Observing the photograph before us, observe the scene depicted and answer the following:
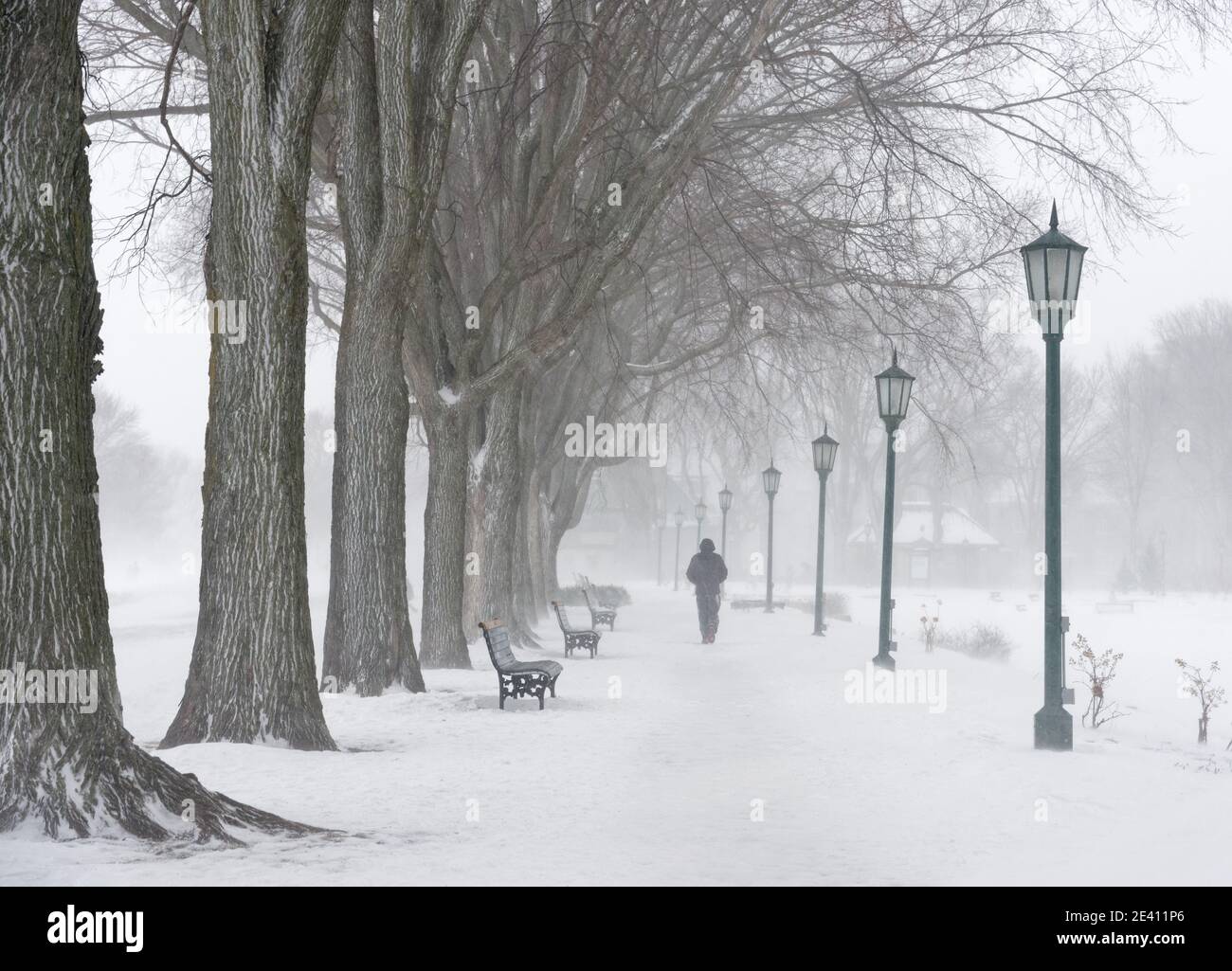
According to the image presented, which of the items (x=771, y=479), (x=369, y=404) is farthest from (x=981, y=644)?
(x=369, y=404)

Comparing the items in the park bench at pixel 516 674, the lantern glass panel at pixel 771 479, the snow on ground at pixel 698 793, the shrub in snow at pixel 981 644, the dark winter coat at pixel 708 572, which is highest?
the lantern glass panel at pixel 771 479

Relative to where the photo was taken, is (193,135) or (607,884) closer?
(607,884)

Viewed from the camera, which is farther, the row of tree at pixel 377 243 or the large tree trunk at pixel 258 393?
the large tree trunk at pixel 258 393

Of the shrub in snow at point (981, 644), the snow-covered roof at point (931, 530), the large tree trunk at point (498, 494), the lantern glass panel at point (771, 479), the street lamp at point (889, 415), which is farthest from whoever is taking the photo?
the snow-covered roof at point (931, 530)

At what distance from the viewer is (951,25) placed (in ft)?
52.4

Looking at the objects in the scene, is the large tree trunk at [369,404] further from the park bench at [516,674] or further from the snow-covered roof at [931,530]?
the snow-covered roof at [931,530]

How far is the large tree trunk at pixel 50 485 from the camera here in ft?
21.5

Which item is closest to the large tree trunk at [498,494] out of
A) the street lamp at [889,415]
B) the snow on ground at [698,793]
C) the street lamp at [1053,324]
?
the snow on ground at [698,793]

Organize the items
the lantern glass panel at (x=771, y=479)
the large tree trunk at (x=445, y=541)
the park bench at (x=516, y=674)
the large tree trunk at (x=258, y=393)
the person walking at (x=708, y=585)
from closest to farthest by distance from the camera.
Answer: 1. the large tree trunk at (x=258, y=393)
2. the park bench at (x=516, y=674)
3. the large tree trunk at (x=445, y=541)
4. the person walking at (x=708, y=585)
5. the lantern glass panel at (x=771, y=479)

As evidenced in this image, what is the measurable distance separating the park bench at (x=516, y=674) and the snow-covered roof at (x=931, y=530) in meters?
60.9

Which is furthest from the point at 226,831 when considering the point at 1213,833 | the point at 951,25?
the point at 951,25

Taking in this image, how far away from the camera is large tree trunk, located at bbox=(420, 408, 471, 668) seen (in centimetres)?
1697
